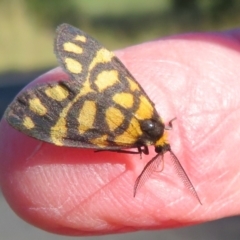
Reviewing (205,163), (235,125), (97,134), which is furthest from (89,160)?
(235,125)

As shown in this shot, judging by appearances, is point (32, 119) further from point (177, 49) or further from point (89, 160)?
point (177, 49)

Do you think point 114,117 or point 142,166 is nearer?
point 114,117

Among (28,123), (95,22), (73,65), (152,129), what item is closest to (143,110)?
(152,129)

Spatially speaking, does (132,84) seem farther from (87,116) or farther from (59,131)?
(59,131)

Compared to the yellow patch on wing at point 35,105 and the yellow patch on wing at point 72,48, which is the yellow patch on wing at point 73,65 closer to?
the yellow patch on wing at point 72,48

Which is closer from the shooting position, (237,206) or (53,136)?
(53,136)

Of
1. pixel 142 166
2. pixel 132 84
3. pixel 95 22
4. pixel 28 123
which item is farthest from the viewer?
pixel 95 22
